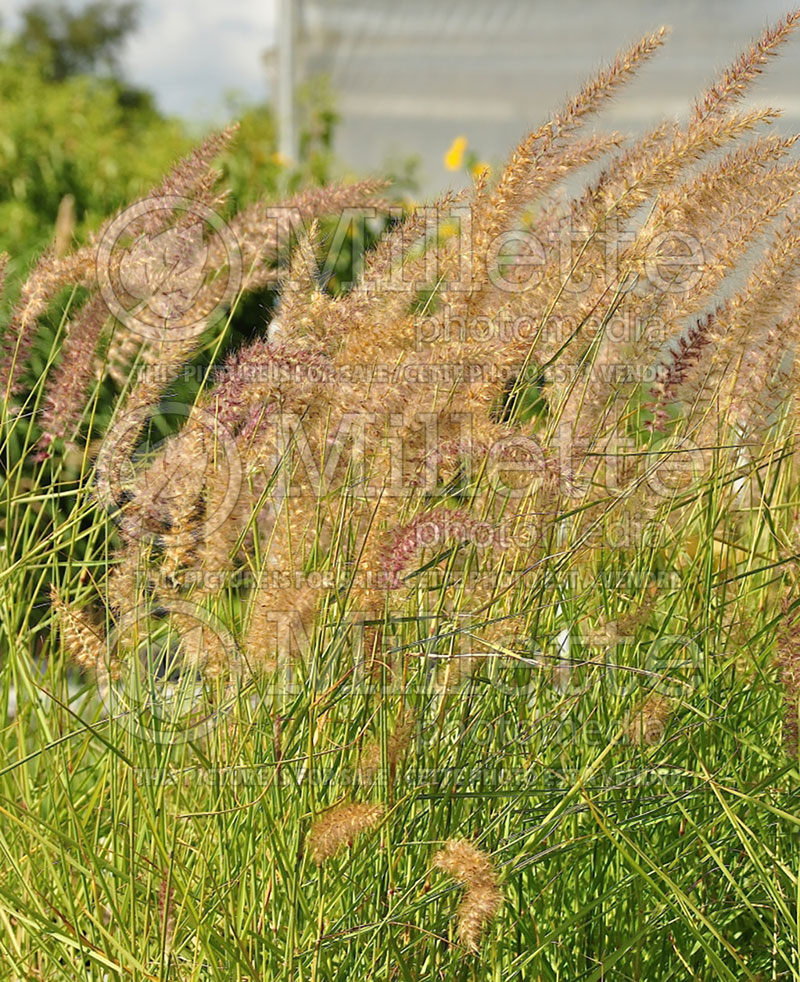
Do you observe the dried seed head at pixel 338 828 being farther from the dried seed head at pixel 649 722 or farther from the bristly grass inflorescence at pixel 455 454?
the dried seed head at pixel 649 722

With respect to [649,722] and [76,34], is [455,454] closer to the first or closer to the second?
[649,722]

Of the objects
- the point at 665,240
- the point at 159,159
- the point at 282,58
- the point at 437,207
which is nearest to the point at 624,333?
the point at 665,240

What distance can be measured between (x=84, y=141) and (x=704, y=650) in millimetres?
6539

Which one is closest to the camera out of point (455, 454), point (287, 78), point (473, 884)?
point (473, 884)

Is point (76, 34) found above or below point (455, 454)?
above

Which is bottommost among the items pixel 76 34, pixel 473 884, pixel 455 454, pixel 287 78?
pixel 473 884

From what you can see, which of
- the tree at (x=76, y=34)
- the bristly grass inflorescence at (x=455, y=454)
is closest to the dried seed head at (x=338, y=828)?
the bristly grass inflorescence at (x=455, y=454)

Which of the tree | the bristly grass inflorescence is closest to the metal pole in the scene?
the bristly grass inflorescence

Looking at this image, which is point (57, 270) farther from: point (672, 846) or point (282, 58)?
point (282, 58)

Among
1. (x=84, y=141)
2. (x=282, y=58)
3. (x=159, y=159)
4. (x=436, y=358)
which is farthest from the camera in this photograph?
(x=282, y=58)

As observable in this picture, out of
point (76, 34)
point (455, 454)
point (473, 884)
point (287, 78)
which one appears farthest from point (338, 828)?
point (76, 34)

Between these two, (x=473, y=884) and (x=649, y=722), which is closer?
(x=473, y=884)

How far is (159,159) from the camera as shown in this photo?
8016 mm

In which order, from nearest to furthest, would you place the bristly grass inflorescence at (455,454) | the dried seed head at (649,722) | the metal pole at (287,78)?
the bristly grass inflorescence at (455,454) → the dried seed head at (649,722) → the metal pole at (287,78)
